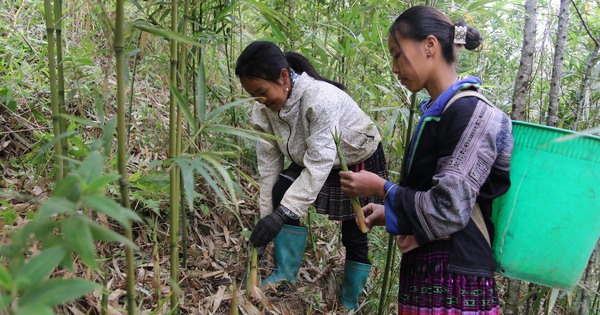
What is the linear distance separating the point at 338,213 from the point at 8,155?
1708 millimetres

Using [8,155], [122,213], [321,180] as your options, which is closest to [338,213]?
[321,180]

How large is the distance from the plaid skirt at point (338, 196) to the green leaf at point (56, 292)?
6.13 ft

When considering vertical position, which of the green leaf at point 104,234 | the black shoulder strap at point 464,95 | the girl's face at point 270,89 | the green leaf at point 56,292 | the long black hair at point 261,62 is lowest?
the green leaf at point 56,292

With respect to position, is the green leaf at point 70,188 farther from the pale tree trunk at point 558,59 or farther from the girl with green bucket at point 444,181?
the pale tree trunk at point 558,59

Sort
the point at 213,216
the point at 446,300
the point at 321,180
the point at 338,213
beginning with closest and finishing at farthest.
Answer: the point at 446,300 < the point at 321,180 < the point at 338,213 < the point at 213,216

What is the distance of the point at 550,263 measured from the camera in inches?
54.1

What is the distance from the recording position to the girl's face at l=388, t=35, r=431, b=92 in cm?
151

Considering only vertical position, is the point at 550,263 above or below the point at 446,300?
above

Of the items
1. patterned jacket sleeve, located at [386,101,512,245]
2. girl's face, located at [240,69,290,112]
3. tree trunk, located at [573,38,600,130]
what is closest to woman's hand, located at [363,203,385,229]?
patterned jacket sleeve, located at [386,101,512,245]

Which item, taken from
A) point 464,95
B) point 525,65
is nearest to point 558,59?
point 525,65

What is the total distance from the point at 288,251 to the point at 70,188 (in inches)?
72.0

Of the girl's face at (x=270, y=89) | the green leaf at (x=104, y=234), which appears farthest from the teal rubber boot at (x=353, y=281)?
the green leaf at (x=104, y=234)

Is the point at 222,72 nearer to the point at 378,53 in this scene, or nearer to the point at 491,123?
the point at 378,53

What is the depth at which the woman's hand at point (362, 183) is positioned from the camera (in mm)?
1580
